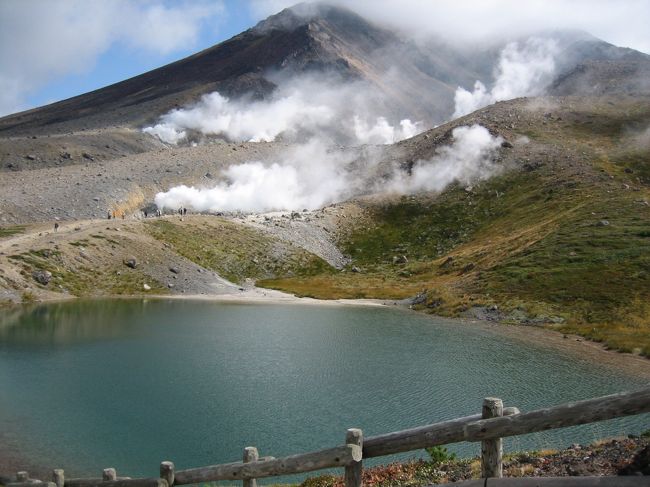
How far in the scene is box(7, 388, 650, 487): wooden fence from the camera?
1134cm

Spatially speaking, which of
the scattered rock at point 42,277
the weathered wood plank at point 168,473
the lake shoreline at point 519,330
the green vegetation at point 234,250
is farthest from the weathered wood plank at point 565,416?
the green vegetation at point 234,250

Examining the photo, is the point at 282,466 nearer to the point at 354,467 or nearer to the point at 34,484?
the point at 354,467

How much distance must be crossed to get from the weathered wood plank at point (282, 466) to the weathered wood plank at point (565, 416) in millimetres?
3181

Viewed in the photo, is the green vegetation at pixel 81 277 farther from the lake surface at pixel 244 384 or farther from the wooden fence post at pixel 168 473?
the wooden fence post at pixel 168 473

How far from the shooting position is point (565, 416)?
1184 cm

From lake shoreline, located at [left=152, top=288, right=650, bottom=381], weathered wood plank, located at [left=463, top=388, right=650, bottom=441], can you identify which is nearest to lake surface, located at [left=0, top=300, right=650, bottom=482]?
lake shoreline, located at [left=152, top=288, right=650, bottom=381]

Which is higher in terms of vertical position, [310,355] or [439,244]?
[439,244]

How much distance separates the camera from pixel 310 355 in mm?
64375

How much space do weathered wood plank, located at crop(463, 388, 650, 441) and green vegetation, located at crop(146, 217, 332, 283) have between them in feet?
434

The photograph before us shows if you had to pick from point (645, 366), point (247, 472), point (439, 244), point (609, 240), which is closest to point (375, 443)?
point (247, 472)

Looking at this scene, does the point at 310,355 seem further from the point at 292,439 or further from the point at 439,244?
the point at 439,244

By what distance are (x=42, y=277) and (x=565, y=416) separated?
116 meters

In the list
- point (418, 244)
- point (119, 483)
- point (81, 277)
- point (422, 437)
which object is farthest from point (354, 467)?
point (418, 244)

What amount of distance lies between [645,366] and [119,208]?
520ft
